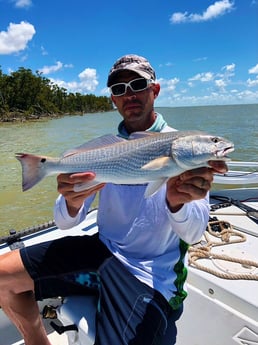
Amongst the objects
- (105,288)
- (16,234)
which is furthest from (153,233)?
(16,234)

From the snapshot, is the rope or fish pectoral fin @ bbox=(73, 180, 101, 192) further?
the rope

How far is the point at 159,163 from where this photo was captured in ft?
5.55

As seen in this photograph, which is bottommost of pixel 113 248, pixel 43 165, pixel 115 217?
pixel 113 248

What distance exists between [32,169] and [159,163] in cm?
75

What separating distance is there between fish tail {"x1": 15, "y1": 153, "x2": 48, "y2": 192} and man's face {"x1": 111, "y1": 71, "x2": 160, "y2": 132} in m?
0.74

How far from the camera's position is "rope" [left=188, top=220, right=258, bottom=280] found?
2482 mm

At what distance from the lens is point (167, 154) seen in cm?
170

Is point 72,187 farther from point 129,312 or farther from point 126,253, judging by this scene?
point 129,312

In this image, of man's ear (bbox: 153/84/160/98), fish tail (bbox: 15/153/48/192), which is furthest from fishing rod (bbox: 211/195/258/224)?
fish tail (bbox: 15/153/48/192)

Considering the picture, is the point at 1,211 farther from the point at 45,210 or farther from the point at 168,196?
the point at 168,196

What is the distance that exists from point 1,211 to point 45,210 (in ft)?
3.47

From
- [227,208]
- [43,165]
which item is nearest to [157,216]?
[43,165]

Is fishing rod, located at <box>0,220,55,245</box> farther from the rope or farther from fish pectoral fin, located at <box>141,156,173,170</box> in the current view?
fish pectoral fin, located at <box>141,156,173,170</box>

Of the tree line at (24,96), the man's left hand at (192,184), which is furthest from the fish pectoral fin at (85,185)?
the tree line at (24,96)
